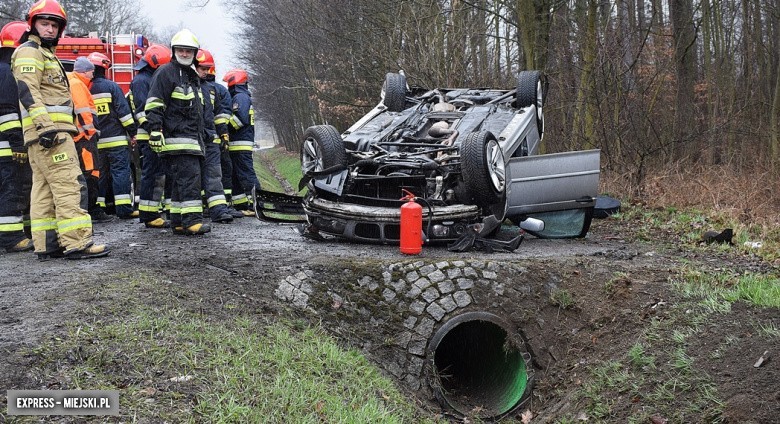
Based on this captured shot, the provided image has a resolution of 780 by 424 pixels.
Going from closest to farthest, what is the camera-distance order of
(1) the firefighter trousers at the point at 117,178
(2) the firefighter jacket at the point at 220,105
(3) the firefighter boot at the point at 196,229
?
(3) the firefighter boot at the point at 196,229
(2) the firefighter jacket at the point at 220,105
(1) the firefighter trousers at the point at 117,178

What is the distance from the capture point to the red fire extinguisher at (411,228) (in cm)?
A: 599

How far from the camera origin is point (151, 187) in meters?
8.00

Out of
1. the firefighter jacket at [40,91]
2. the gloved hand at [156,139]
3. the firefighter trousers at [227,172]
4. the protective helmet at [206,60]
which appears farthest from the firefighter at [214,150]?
the firefighter jacket at [40,91]

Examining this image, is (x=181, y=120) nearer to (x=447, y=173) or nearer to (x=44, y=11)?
(x=44, y=11)

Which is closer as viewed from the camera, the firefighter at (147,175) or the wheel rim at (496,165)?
the wheel rim at (496,165)

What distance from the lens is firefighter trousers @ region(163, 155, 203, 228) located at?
22.5ft

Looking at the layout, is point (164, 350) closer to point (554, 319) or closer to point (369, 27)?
point (554, 319)

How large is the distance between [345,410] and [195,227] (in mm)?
3921

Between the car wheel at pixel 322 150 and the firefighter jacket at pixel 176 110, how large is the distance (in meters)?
1.04

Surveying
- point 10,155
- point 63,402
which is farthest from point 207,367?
point 10,155

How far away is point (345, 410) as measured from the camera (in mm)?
3703

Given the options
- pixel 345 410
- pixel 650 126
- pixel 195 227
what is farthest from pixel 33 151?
pixel 650 126

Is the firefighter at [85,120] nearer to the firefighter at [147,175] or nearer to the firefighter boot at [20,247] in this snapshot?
the firefighter at [147,175]

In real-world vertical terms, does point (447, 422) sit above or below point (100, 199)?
below
